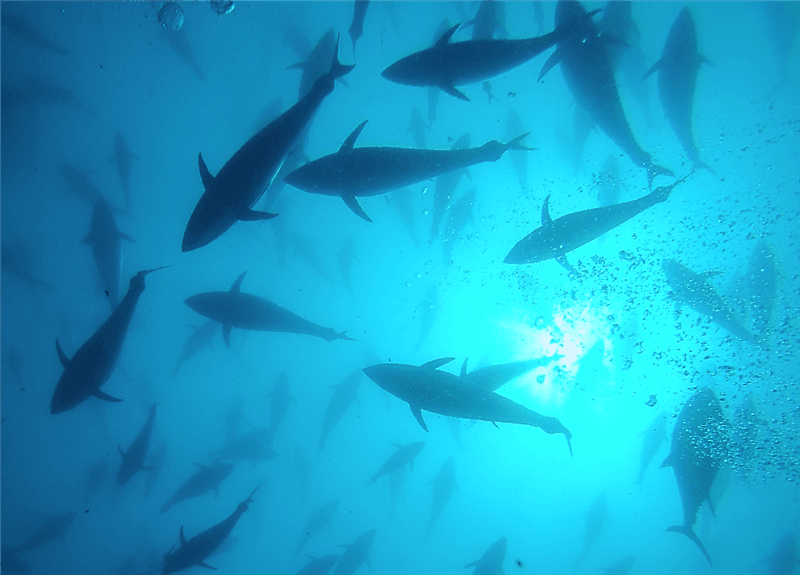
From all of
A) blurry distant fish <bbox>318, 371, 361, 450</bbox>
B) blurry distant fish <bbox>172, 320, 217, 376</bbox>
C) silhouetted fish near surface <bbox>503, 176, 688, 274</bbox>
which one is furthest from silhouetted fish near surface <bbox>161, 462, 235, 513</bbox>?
silhouetted fish near surface <bbox>503, 176, 688, 274</bbox>

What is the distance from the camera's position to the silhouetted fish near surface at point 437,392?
11.7 feet

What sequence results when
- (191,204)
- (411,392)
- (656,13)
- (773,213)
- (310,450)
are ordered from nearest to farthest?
1. (411,392)
2. (656,13)
3. (773,213)
4. (191,204)
5. (310,450)

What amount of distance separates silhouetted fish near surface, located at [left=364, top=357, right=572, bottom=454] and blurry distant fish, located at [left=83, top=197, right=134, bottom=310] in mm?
4199

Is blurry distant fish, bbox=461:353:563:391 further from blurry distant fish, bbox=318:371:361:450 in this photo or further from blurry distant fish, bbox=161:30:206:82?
blurry distant fish, bbox=161:30:206:82

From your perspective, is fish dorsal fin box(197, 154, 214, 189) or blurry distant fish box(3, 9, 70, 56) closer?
fish dorsal fin box(197, 154, 214, 189)

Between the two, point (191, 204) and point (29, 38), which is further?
point (191, 204)

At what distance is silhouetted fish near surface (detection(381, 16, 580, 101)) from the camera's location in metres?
2.98

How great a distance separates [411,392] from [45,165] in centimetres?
1094

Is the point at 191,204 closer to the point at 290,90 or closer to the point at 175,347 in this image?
the point at 290,90

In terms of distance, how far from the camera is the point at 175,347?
499 inches

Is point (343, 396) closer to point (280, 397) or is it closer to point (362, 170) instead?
point (280, 397)

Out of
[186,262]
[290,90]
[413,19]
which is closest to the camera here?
[413,19]

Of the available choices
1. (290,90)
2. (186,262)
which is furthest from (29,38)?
(186,262)

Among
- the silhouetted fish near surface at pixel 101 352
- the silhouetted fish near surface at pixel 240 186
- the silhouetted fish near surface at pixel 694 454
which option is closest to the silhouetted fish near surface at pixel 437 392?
the silhouetted fish near surface at pixel 240 186
